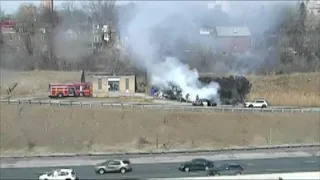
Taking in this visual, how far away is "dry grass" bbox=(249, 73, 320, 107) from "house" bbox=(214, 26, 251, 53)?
19.5 feet

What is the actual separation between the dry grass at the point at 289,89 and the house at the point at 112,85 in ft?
17.8

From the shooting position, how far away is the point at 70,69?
98.8 ft

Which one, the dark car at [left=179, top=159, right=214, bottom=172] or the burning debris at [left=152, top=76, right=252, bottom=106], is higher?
the burning debris at [left=152, top=76, right=252, bottom=106]

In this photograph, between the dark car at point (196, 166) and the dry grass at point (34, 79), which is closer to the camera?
the dark car at point (196, 166)

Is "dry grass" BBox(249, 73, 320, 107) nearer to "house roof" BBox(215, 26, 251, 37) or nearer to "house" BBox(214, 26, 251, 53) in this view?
"house" BBox(214, 26, 251, 53)

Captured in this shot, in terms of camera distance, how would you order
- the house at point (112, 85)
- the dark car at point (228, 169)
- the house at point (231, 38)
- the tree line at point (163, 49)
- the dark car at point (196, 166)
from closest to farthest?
the dark car at point (228, 169)
the dark car at point (196, 166)
the house at point (112, 85)
the tree line at point (163, 49)
the house at point (231, 38)

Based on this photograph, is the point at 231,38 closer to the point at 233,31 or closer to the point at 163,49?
the point at 233,31

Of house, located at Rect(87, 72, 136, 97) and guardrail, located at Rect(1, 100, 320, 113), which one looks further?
house, located at Rect(87, 72, 136, 97)

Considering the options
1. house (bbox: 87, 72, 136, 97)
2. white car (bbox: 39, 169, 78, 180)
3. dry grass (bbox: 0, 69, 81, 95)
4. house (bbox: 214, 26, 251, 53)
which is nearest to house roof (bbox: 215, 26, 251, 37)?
house (bbox: 214, 26, 251, 53)

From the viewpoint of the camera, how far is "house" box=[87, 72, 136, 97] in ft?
78.5

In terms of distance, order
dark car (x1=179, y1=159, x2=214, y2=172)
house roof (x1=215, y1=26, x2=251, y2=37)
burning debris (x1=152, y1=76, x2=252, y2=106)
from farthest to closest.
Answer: house roof (x1=215, y1=26, x2=251, y2=37) → burning debris (x1=152, y1=76, x2=252, y2=106) → dark car (x1=179, y1=159, x2=214, y2=172)

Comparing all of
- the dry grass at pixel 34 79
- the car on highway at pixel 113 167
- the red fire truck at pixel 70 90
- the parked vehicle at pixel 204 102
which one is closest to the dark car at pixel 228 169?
the car on highway at pixel 113 167

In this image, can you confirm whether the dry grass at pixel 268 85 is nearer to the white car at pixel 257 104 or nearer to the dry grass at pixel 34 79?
the dry grass at pixel 34 79

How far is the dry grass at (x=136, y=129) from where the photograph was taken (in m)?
17.5
